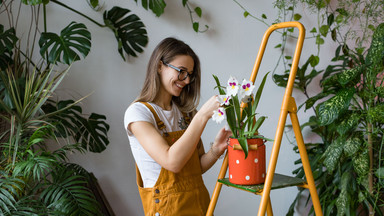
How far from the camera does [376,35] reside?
7.78 feet

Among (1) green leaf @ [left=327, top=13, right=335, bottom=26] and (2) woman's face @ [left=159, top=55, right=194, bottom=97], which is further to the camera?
(1) green leaf @ [left=327, top=13, right=335, bottom=26]

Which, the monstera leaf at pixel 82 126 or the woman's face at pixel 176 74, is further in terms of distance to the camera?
the monstera leaf at pixel 82 126

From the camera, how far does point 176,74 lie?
5.76 feet

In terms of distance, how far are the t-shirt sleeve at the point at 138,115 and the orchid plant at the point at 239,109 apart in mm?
349

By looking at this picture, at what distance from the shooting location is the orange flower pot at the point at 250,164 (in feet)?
4.60

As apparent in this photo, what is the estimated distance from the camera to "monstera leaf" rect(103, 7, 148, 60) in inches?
110

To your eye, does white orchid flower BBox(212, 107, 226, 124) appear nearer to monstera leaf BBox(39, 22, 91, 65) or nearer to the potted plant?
the potted plant

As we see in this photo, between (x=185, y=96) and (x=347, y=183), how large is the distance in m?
1.31

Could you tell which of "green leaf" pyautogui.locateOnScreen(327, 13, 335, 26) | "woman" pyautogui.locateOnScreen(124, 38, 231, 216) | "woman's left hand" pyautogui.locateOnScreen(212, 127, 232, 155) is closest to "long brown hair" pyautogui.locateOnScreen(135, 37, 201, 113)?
"woman" pyautogui.locateOnScreen(124, 38, 231, 216)

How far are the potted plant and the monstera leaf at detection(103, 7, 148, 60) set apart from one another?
1.56m

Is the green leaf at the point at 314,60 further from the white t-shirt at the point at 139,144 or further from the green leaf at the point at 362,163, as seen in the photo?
the white t-shirt at the point at 139,144

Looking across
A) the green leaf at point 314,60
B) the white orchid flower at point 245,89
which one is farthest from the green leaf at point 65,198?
the green leaf at point 314,60

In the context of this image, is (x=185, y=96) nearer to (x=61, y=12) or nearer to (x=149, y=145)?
(x=149, y=145)

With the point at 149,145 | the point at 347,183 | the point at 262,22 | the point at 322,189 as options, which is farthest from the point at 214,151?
the point at 262,22
